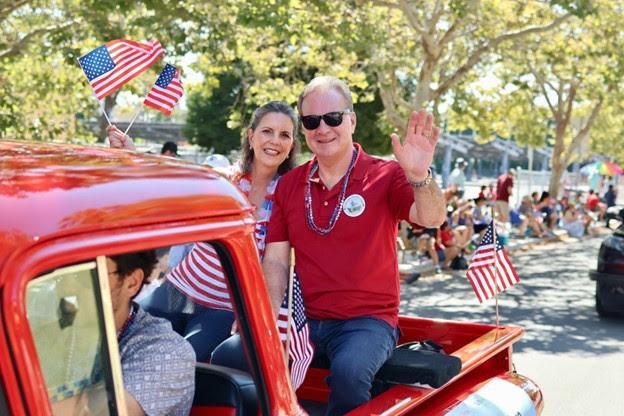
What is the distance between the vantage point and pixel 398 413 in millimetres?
2689

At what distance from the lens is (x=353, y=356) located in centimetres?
312

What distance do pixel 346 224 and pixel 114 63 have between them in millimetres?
1621

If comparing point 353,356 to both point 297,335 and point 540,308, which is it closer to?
point 297,335

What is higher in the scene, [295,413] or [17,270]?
[17,270]

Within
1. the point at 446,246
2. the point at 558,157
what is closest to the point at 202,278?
the point at 446,246

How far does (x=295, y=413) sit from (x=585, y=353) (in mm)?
7261

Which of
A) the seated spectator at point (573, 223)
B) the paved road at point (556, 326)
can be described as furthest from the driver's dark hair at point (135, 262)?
the seated spectator at point (573, 223)

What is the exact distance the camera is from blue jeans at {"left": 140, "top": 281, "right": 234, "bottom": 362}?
3043 mm

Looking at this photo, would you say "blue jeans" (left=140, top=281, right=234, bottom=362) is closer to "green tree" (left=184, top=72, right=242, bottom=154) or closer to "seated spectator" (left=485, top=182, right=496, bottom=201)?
"seated spectator" (left=485, top=182, right=496, bottom=201)

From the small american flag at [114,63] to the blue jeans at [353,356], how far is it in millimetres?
1682

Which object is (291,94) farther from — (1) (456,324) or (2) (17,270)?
(2) (17,270)

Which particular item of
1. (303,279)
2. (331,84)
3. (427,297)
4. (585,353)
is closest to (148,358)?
A: (303,279)

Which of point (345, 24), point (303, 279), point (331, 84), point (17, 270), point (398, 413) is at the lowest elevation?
point (398, 413)

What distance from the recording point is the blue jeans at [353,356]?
10.0 ft
